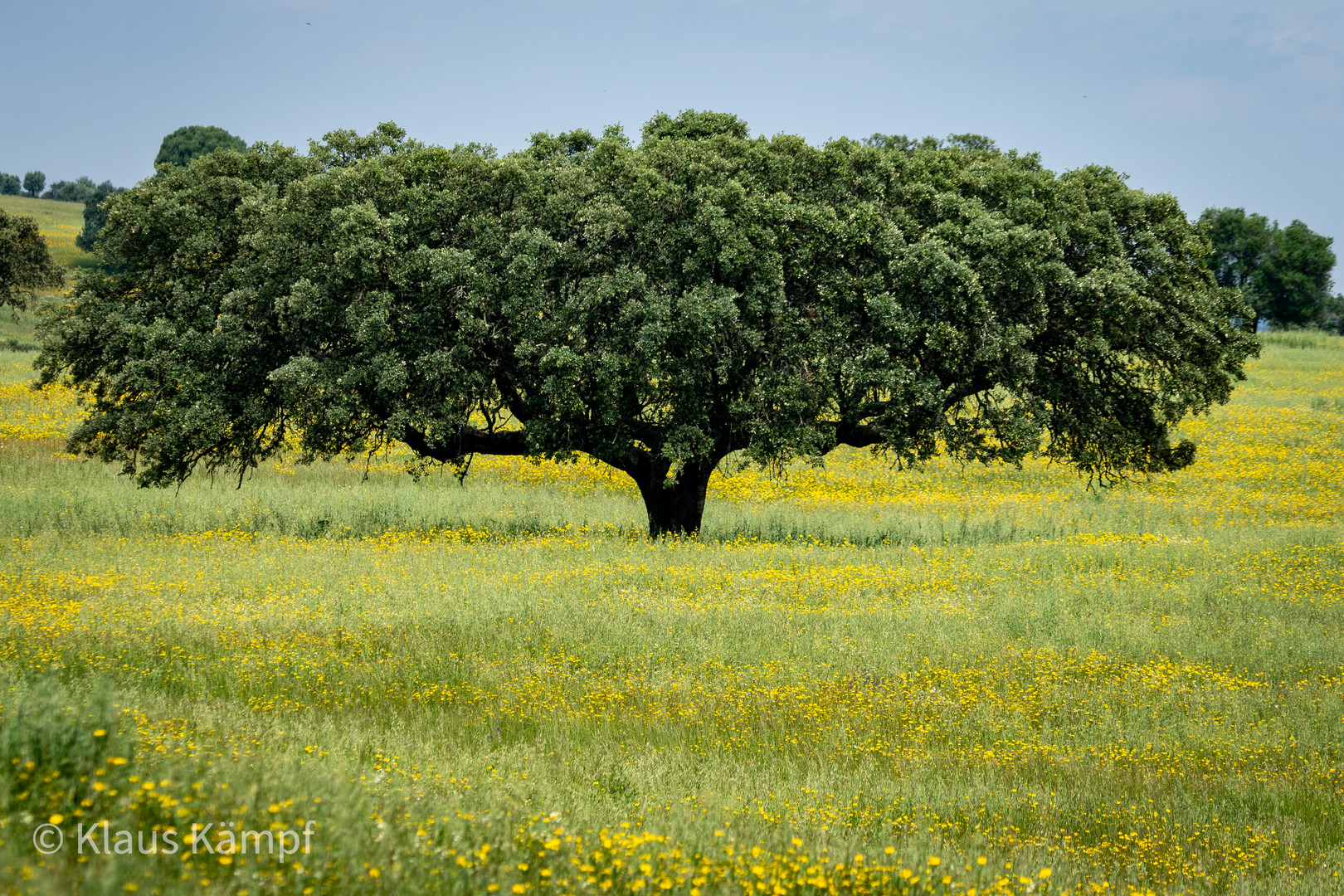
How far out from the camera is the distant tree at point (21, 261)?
160ft

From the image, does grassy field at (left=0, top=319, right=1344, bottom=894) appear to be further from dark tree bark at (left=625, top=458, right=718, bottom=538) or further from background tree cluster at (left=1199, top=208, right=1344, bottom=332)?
background tree cluster at (left=1199, top=208, right=1344, bottom=332)

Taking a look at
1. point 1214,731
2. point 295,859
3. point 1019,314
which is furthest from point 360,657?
point 1019,314

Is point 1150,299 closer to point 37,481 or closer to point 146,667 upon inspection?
point 146,667

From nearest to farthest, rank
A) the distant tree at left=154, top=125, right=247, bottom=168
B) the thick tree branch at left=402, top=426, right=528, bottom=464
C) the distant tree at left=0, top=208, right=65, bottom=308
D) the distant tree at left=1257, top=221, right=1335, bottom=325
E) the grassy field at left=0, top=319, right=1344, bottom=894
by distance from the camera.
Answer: the grassy field at left=0, top=319, right=1344, bottom=894 → the thick tree branch at left=402, top=426, right=528, bottom=464 → the distant tree at left=0, top=208, right=65, bottom=308 → the distant tree at left=1257, top=221, right=1335, bottom=325 → the distant tree at left=154, top=125, right=247, bottom=168

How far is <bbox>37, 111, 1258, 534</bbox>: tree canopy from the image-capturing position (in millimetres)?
17719

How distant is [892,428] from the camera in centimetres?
1878

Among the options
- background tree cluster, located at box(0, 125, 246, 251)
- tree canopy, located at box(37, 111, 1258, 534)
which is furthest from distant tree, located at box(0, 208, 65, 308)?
tree canopy, located at box(37, 111, 1258, 534)

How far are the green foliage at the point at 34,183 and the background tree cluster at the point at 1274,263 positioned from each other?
198 metres

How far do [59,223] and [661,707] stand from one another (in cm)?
13670

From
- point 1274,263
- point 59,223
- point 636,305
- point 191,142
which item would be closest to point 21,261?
point 636,305

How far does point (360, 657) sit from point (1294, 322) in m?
110

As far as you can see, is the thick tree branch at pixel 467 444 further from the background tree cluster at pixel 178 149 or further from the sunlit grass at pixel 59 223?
the sunlit grass at pixel 59 223

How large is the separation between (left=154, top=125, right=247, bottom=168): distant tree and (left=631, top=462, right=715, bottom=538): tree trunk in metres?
105

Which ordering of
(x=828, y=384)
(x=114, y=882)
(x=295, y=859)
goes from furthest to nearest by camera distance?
(x=828, y=384), (x=295, y=859), (x=114, y=882)
